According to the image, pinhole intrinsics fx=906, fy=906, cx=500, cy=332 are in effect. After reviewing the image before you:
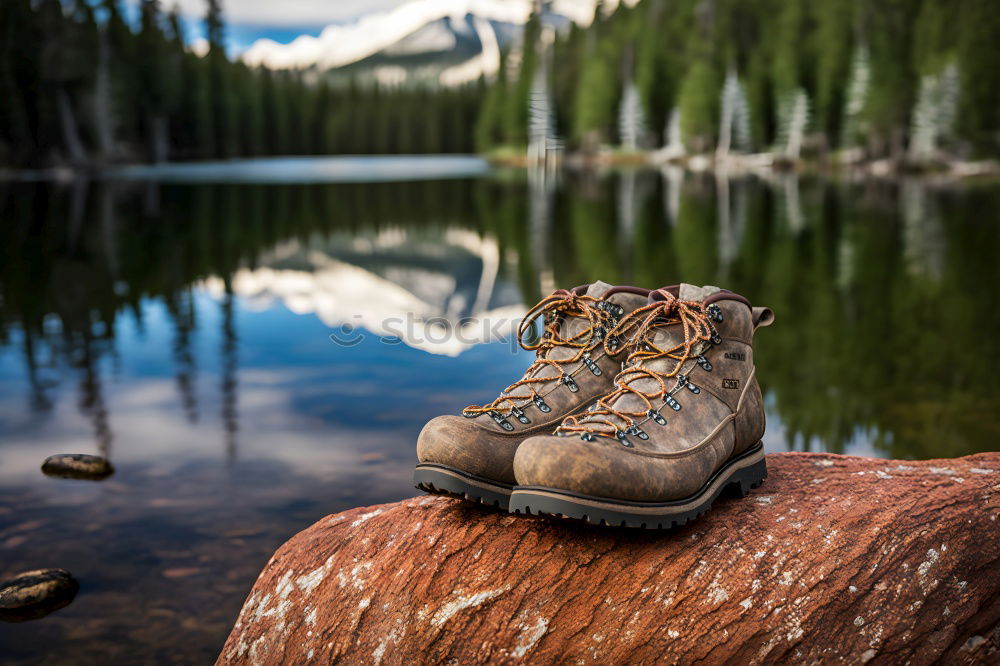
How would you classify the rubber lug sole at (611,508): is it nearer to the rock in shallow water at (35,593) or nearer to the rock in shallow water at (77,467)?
the rock in shallow water at (35,593)

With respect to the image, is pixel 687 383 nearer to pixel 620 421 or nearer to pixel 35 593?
pixel 620 421

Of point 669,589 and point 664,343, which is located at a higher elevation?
point 664,343

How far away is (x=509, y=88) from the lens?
86.5 metres

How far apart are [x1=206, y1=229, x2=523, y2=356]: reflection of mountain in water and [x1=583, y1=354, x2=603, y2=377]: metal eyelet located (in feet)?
19.0

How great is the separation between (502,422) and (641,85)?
74387mm

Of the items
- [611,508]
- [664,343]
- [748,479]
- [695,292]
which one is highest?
[695,292]

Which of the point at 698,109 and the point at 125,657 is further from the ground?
the point at 698,109

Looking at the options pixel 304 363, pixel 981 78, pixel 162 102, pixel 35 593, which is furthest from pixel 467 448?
pixel 162 102

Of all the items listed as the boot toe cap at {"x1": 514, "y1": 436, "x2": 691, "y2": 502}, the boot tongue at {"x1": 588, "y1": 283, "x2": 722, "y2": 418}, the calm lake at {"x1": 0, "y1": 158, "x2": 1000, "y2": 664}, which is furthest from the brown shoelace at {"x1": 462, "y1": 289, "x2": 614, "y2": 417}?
the calm lake at {"x1": 0, "y1": 158, "x2": 1000, "y2": 664}

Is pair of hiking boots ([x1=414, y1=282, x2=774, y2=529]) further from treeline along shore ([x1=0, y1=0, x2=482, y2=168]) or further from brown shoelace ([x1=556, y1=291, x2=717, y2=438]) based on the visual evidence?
treeline along shore ([x1=0, y1=0, x2=482, y2=168])

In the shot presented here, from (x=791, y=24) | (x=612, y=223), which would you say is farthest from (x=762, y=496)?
(x=791, y=24)

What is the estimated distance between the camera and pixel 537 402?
8.57 ft

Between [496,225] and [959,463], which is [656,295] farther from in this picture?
[496,225]

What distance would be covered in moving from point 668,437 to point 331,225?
2194 centimetres
